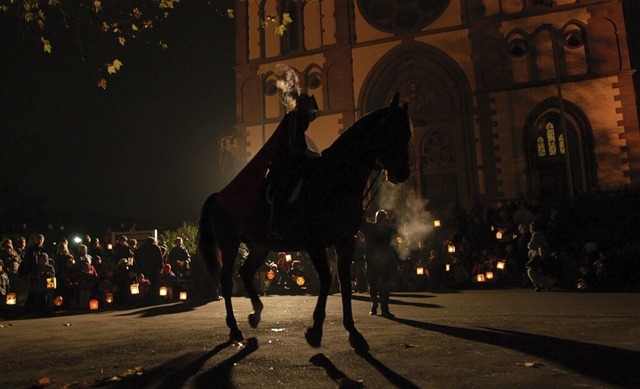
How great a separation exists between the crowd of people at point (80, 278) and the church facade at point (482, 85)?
12299 millimetres

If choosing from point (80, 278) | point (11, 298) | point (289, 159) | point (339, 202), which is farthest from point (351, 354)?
point (80, 278)

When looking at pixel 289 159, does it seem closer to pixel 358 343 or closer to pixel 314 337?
pixel 314 337

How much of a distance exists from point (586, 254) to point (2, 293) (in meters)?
14.6

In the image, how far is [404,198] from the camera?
2688 centimetres

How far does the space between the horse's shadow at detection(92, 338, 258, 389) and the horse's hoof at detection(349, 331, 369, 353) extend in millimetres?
956

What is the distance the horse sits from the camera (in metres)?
5.34

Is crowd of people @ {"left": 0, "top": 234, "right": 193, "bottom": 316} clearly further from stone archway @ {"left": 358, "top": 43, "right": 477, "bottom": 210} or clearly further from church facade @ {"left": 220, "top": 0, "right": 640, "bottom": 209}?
stone archway @ {"left": 358, "top": 43, "right": 477, "bottom": 210}

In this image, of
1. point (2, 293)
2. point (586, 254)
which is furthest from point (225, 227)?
point (586, 254)

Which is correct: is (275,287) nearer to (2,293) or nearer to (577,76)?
(2,293)

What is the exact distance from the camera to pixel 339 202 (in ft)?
17.7

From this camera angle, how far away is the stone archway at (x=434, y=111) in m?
26.4

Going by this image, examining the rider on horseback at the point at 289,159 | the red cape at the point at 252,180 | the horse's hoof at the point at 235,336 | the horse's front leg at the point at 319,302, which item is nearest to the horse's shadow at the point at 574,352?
the horse's front leg at the point at 319,302

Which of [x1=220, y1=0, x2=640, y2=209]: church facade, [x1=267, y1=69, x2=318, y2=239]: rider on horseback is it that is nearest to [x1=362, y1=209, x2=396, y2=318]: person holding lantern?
[x1=267, y1=69, x2=318, y2=239]: rider on horseback

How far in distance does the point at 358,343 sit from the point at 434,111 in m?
23.5
